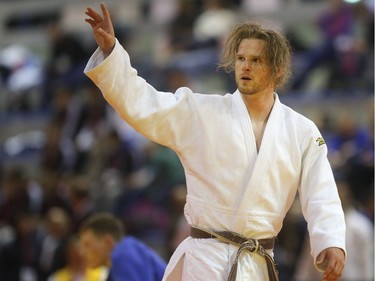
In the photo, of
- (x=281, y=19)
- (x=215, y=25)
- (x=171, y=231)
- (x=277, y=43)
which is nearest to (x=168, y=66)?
(x=215, y=25)

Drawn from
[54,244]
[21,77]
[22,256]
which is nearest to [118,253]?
[54,244]

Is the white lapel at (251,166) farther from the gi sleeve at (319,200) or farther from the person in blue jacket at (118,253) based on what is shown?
the person in blue jacket at (118,253)

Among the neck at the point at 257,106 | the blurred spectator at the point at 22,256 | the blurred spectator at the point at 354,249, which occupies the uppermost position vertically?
the neck at the point at 257,106

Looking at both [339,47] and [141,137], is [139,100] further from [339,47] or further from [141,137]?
[141,137]

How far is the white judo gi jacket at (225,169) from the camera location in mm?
5152

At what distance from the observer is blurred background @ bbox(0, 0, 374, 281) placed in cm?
1080

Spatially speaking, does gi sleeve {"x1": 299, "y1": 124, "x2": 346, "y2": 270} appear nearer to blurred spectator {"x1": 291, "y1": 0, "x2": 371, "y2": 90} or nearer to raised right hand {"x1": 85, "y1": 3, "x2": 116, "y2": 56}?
raised right hand {"x1": 85, "y1": 3, "x2": 116, "y2": 56}

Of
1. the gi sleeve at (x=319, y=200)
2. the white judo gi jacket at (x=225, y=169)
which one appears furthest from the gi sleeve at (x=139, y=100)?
the gi sleeve at (x=319, y=200)

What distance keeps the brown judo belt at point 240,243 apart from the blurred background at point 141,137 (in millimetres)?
4183

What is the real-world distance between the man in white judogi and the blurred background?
3.96 meters

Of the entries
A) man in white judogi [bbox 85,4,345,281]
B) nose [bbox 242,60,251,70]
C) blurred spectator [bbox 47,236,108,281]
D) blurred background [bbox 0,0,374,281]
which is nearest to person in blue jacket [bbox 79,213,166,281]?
man in white judogi [bbox 85,4,345,281]

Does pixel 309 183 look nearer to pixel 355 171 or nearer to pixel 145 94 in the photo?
pixel 145 94

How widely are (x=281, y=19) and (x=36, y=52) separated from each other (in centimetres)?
492

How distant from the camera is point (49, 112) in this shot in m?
16.0
